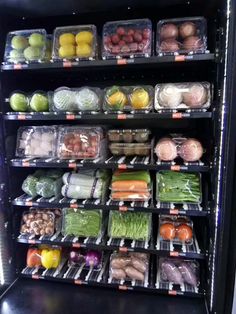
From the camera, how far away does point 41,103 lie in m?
2.01

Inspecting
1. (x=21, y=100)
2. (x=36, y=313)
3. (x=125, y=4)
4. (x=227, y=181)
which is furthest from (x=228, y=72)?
(x=36, y=313)

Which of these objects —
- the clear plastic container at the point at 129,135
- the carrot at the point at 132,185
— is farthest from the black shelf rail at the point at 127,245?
the clear plastic container at the point at 129,135

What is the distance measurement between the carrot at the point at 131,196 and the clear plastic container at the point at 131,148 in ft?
1.01

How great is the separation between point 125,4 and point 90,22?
412mm

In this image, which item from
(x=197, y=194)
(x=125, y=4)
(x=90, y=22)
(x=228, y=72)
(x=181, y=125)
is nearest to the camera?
(x=228, y=72)

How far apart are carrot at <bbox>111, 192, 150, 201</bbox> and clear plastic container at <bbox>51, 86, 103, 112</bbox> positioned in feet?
2.17

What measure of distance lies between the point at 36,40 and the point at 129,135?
3.18 ft

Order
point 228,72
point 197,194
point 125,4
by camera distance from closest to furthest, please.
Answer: point 228,72
point 125,4
point 197,194

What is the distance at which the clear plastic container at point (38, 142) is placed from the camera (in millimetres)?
2133

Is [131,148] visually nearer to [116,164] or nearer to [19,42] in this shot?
[116,164]

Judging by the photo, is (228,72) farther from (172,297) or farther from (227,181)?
(172,297)

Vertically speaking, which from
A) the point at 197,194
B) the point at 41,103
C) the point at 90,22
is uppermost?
the point at 90,22

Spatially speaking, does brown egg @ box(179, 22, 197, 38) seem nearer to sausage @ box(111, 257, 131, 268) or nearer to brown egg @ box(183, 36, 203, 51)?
brown egg @ box(183, 36, 203, 51)

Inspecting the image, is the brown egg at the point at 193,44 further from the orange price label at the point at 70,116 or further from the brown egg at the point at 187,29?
the orange price label at the point at 70,116
